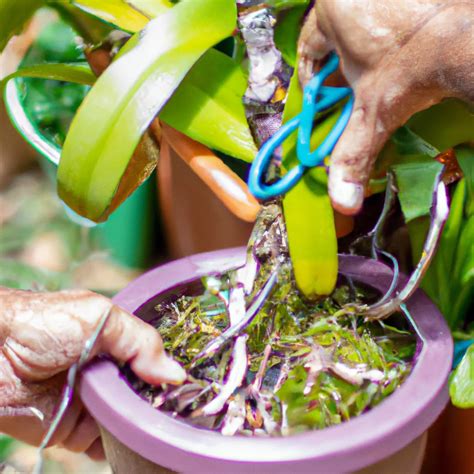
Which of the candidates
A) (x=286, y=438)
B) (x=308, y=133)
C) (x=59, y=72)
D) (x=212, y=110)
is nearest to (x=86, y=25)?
(x=59, y=72)

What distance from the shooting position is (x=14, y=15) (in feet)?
1.90

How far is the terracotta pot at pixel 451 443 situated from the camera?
0.58 meters

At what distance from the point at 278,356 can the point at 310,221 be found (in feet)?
0.33

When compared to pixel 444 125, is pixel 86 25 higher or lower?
higher

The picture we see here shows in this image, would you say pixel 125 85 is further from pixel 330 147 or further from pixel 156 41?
pixel 330 147

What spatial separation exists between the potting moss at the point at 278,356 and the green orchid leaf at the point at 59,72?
0.22 meters

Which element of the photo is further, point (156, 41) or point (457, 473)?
point (457, 473)

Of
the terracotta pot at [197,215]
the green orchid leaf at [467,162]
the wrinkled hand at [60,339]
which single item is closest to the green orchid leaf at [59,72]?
the terracotta pot at [197,215]

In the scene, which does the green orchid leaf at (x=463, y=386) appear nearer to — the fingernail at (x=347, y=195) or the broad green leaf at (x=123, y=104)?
the fingernail at (x=347, y=195)

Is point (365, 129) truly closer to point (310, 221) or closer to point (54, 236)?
point (310, 221)

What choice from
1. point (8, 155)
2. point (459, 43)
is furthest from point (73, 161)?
point (8, 155)

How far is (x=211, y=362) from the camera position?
486 mm

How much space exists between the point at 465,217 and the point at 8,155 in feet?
2.34

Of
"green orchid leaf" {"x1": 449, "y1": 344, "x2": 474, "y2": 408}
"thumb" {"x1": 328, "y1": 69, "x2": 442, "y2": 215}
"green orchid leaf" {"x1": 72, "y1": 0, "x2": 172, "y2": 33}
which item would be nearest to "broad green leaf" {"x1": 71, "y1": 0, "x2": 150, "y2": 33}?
"green orchid leaf" {"x1": 72, "y1": 0, "x2": 172, "y2": 33}
